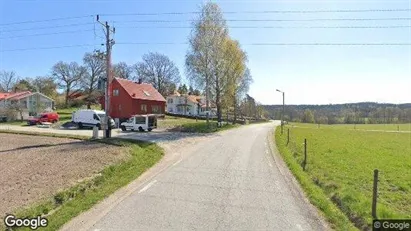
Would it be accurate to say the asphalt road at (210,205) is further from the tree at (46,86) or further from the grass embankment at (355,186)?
the tree at (46,86)

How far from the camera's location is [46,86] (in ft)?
285

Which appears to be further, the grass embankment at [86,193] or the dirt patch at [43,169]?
the dirt patch at [43,169]

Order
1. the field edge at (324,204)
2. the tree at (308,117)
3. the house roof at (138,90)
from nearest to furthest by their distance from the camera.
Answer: the field edge at (324,204) → the house roof at (138,90) → the tree at (308,117)

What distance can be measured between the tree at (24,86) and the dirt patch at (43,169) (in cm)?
7451

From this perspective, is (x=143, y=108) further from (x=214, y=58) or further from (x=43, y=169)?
(x=43, y=169)

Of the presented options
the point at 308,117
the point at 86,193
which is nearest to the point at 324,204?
the point at 86,193

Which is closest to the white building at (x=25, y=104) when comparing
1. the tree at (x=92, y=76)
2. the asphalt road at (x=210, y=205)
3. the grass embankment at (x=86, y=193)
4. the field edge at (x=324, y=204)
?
the tree at (x=92, y=76)

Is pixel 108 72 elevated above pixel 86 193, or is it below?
above

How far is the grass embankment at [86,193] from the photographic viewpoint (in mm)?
7949

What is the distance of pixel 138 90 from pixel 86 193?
48.9 m

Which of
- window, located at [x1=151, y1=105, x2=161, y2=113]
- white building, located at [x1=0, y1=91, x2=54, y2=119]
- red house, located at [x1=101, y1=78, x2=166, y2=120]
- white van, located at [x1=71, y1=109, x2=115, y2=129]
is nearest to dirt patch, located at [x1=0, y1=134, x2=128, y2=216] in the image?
white van, located at [x1=71, y1=109, x2=115, y2=129]

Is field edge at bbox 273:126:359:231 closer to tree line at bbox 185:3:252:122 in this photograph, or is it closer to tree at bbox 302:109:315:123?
tree line at bbox 185:3:252:122

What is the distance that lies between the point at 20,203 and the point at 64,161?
649 centimetres

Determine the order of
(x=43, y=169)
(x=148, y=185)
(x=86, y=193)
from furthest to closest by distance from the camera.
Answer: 1. (x=43, y=169)
2. (x=148, y=185)
3. (x=86, y=193)
